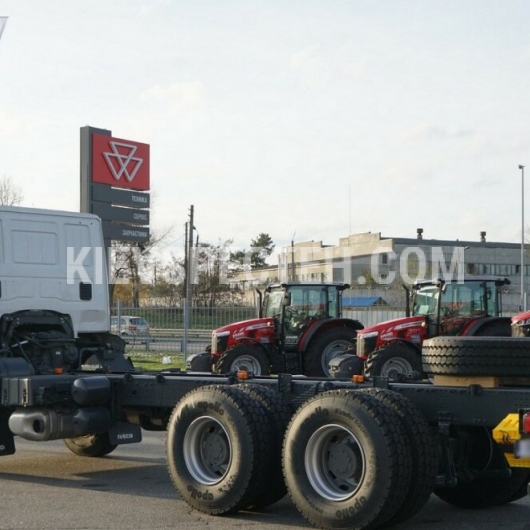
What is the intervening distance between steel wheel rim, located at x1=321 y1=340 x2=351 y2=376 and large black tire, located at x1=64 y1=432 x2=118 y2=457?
924 centimetres

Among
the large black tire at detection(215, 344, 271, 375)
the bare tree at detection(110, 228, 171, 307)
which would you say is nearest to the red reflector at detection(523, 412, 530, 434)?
the large black tire at detection(215, 344, 271, 375)

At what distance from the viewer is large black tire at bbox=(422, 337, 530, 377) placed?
24.0 feet

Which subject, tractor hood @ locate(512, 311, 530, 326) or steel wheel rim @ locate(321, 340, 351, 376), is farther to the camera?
steel wheel rim @ locate(321, 340, 351, 376)

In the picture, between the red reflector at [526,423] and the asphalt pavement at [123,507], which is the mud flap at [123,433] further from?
the red reflector at [526,423]

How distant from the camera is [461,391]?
24.0ft

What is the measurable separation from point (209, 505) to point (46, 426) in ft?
7.12

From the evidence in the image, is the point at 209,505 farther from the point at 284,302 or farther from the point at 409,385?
the point at 284,302

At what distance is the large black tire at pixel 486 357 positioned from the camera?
7.30 metres

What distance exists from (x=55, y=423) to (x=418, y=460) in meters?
3.81

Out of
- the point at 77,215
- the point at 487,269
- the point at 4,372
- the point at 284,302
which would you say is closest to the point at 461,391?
the point at 4,372

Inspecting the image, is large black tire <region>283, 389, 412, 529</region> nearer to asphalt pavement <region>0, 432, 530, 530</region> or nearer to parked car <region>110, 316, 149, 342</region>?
asphalt pavement <region>0, 432, 530, 530</region>

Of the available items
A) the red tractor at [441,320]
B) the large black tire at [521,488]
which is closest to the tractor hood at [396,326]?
the red tractor at [441,320]

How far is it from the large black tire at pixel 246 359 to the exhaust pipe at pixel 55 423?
9.94 meters

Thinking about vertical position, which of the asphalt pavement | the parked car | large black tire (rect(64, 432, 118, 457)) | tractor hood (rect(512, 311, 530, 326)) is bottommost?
the asphalt pavement
